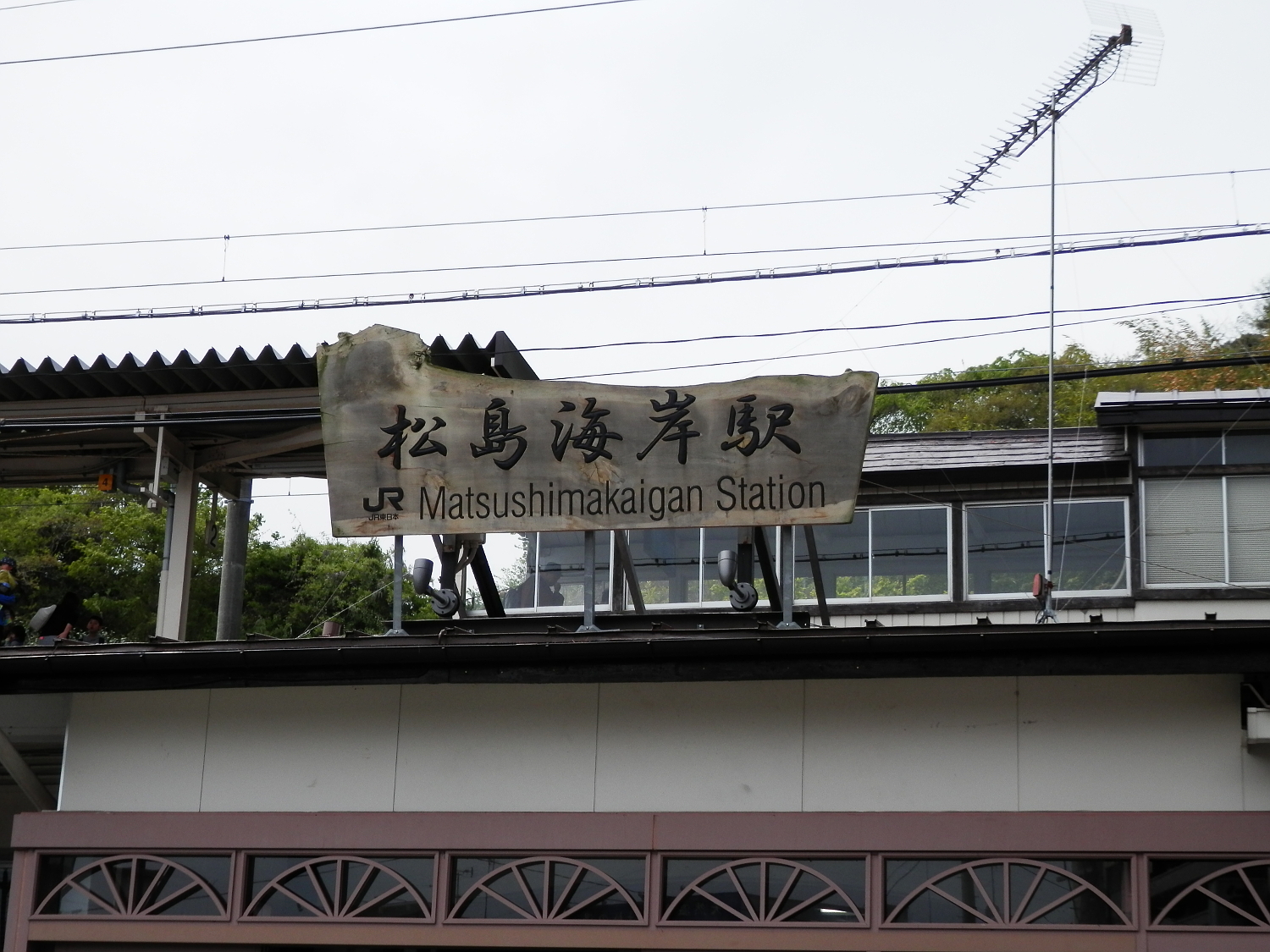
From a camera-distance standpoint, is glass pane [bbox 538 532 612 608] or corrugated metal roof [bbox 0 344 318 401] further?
glass pane [bbox 538 532 612 608]

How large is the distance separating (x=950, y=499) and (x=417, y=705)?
40.9ft

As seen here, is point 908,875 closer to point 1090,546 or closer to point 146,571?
point 1090,546

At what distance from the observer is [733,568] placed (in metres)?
11.9

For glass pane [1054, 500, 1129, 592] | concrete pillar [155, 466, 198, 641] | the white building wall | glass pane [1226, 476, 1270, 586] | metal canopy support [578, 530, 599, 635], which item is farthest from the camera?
glass pane [1054, 500, 1129, 592]

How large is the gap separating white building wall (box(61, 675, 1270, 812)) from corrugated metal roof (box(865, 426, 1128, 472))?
1128 cm

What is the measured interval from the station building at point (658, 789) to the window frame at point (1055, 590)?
9.72m

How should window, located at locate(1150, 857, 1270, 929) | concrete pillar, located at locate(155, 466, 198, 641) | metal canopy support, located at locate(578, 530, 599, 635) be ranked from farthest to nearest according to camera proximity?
concrete pillar, located at locate(155, 466, 198, 641) → metal canopy support, located at locate(578, 530, 599, 635) → window, located at locate(1150, 857, 1270, 929)

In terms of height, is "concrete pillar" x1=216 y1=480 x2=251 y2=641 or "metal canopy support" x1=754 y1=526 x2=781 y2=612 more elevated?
"concrete pillar" x1=216 y1=480 x2=251 y2=641

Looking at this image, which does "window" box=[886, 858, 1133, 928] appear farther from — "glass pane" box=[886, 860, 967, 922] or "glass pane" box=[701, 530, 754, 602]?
"glass pane" box=[701, 530, 754, 602]

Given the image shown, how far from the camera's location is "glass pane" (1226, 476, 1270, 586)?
1859 cm

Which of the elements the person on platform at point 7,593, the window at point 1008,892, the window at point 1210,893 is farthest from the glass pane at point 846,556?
the window at point 1210,893

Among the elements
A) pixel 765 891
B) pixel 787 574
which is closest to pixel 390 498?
pixel 787 574

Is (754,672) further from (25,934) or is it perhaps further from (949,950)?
(25,934)

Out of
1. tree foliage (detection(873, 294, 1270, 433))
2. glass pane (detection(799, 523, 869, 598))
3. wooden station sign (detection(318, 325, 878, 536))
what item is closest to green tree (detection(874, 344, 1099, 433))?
tree foliage (detection(873, 294, 1270, 433))
